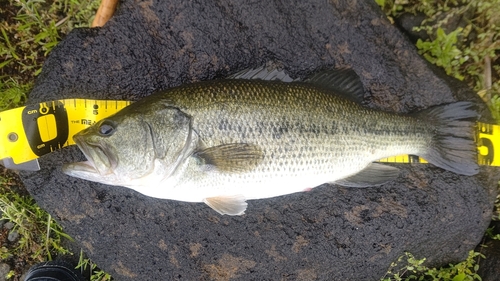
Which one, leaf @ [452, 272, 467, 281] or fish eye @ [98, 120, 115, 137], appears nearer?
fish eye @ [98, 120, 115, 137]

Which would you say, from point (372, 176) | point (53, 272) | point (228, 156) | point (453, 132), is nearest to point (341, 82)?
point (372, 176)

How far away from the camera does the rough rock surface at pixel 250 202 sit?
11.0 ft

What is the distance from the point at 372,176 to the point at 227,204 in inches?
48.1

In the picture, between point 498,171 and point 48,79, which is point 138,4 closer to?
point 48,79

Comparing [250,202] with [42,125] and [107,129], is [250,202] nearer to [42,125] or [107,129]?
[107,129]

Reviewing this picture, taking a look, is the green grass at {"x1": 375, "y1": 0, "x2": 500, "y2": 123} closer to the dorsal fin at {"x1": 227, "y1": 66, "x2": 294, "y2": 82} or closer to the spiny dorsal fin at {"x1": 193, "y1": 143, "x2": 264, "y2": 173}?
the dorsal fin at {"x1": 227, "y1": 66, "x2": 294, "y2": 82}

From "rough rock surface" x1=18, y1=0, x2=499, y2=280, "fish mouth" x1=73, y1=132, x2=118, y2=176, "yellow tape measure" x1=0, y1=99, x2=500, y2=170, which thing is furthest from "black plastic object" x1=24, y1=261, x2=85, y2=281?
"fish mouth" x1=73, y1=132, x2=118, y2=176

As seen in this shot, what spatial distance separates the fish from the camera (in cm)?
285

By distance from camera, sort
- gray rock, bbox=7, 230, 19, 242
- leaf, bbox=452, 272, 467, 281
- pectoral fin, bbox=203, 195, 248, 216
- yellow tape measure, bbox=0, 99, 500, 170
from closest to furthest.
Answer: pectoral fin, bbox=203, 195, 248, 216
yellow tape measure, bbox=0, 99, 500, 170
leaf, bbox=452, 272, 467, 281
gray rock, bbox=7, 230, 19, 242

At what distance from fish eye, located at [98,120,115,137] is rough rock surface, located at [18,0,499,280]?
1.97 feet

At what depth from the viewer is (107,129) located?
2844 mm

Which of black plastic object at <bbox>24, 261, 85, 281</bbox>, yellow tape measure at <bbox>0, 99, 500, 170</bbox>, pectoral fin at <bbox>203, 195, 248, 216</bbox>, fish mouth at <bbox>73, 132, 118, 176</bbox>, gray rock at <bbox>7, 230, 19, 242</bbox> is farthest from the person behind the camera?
gray rock at <bbox>7, 230, 19, 242</bbox>

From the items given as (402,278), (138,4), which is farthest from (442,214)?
(138,4)

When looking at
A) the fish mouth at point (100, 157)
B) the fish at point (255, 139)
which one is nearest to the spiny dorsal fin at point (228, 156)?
the fish at point (255, 139)
